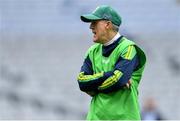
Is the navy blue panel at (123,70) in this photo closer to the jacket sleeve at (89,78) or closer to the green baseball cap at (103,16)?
the jacket sleeve at (89,78)

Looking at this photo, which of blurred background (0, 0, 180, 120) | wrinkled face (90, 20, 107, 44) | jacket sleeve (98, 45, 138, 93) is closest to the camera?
jacket sleeve (98, 45, 138, 93)

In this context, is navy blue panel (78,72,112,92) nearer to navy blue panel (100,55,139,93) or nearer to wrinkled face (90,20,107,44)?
navy blue panel (100,55,139,93)

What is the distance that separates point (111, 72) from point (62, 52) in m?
8.86

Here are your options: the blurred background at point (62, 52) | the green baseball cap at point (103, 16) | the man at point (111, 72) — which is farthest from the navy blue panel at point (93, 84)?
the blurred background at point (62, 52)

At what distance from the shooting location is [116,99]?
18.6 feet

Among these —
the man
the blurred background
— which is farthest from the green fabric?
the blurred background

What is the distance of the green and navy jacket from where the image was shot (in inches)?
223

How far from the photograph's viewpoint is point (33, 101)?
14.2 m

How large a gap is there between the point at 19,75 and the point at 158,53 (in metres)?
2.38

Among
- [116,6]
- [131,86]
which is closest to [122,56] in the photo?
[131,86]

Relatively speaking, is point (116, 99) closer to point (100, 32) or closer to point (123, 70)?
point (123, 70)

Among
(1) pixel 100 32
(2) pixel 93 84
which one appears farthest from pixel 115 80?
(1) pixel 100 32

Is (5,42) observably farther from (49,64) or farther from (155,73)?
(155,73)

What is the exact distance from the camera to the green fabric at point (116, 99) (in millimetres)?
5676
